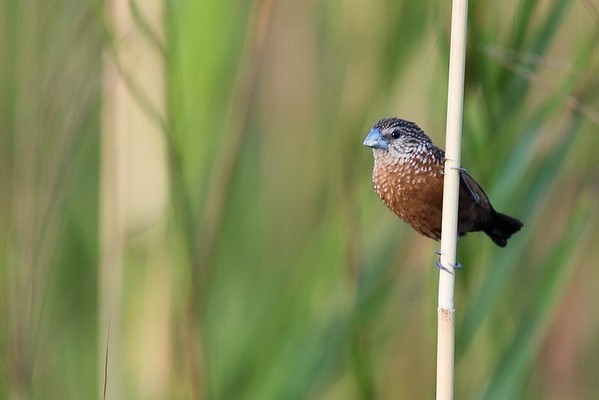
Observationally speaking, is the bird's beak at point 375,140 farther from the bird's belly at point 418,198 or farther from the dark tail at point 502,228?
the dark tail at point 502,228

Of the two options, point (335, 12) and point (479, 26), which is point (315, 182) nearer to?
point (335, 12)

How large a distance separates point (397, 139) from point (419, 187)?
0.22ft

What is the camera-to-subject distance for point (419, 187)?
3.32 feet

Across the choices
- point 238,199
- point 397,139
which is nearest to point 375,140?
point 397,139

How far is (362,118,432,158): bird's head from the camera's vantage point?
103cm

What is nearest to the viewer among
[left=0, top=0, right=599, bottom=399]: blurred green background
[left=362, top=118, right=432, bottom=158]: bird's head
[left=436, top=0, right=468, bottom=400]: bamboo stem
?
[left=436, top=0, right=468, bottom=400]: bamboo stem

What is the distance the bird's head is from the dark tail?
12 centimetres

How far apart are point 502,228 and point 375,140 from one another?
0.65 ft

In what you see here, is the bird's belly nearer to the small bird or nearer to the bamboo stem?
the small bird

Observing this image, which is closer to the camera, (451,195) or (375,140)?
(451,195)

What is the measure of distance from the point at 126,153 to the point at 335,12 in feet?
1.05

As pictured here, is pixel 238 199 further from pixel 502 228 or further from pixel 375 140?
pixel 502 228

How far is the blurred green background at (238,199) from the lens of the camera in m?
0.92

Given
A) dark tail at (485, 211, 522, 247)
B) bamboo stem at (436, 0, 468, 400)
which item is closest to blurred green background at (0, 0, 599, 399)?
dark tail at (485, 211, 522, 247)
